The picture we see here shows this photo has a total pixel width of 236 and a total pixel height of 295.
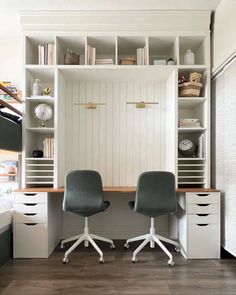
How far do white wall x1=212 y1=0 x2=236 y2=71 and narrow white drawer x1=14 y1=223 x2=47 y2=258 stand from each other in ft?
8.49

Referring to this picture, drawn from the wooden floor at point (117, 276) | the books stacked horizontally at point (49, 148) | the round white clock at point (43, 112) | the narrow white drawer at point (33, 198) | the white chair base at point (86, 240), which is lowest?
the wooden floor at point (117, 276)

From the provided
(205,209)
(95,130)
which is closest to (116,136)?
(95,130)

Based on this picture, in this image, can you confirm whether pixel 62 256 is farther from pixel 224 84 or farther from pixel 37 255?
pixel 224 84

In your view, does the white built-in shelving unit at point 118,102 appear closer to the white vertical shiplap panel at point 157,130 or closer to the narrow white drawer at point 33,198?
the white vertical shiplap panel at point 157,130

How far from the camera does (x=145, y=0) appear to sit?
2936 mm

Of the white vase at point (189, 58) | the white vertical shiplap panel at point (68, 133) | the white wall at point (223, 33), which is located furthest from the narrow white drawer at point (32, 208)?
the white wall at point (223, 33)

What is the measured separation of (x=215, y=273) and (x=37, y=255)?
180 centimetres

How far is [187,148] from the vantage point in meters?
3.32

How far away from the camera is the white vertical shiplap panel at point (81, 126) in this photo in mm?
3682

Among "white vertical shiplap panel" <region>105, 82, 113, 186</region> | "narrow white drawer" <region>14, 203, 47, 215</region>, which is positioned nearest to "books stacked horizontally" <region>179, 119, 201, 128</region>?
"white vertical shiplap panel" <region>105, 82, 113, 186</region>

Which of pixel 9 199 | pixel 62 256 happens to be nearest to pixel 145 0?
pixel 9 199

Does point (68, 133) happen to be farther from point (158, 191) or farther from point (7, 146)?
point (158, 191)

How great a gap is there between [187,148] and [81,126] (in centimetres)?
138

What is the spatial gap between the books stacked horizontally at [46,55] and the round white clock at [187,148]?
180cm
